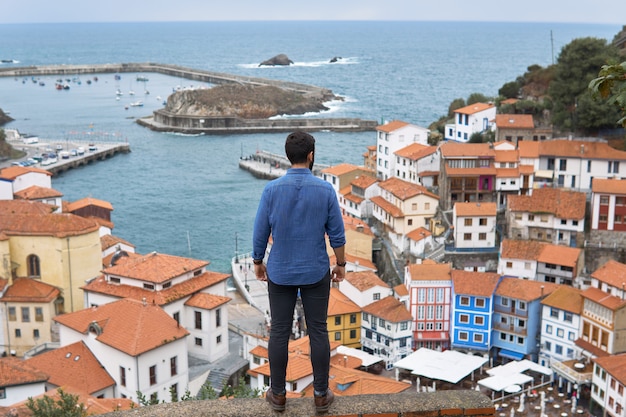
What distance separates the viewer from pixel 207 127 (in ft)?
313

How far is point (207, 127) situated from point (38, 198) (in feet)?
179

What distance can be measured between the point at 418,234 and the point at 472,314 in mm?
9430

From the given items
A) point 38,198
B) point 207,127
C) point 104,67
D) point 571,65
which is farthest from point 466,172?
point 104,67

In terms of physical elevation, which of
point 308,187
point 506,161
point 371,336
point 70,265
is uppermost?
point 308,187

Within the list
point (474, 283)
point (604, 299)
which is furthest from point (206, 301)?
point (604, 299)

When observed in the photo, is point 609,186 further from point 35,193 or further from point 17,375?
point 35,193

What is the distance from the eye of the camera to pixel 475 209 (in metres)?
38.6

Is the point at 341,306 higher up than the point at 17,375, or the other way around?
the point at 17,375

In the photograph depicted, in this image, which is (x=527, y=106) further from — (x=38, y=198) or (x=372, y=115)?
(x=372, y=115)

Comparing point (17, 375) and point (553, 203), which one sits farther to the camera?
point (553, 203)

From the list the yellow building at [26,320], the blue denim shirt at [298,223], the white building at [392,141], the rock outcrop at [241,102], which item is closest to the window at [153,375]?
the yellow building at [26,320]

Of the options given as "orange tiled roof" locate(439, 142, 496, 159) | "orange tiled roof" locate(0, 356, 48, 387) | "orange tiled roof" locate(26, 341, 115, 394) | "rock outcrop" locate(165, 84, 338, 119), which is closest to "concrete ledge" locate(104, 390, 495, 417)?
"orange tiled roof" locate(0, 356, 48, 387)

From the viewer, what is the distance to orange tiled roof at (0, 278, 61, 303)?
28.8 metres

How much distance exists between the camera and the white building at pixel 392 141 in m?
51.9
